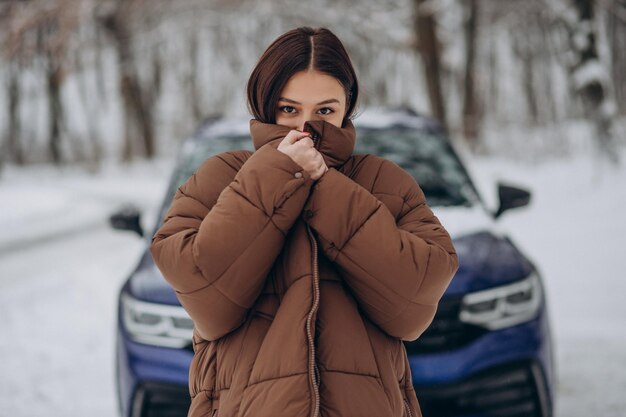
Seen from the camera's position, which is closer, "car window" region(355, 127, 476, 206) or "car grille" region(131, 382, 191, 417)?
"car grille" region(131, 382, 191, 417)

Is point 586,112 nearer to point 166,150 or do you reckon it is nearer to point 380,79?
point 380,79

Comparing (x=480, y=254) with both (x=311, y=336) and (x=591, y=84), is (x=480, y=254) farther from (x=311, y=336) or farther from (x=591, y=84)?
(x=591, y=84)

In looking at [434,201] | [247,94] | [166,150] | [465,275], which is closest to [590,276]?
[434,201]

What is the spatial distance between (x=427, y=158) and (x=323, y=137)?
6.82ft

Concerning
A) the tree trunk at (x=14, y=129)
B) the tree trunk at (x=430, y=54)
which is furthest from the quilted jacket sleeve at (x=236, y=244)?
the tree trunk at (x=14, y=129)

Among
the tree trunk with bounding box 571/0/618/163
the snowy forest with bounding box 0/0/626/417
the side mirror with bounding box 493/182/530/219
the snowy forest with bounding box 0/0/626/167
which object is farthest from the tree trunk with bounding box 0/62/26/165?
the side mirror with bounding box 493/182/530/219

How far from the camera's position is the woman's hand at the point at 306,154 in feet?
4.51

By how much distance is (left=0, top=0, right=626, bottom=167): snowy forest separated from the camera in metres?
12.7

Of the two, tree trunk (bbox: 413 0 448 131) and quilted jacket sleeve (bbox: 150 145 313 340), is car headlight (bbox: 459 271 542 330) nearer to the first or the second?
quilted jacket sleeve (bbox: 150 145 313 340)

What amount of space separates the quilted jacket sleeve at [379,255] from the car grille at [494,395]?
93 centimetres

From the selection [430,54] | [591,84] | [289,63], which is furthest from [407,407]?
[430,54]

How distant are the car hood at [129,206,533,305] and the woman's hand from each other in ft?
3.70

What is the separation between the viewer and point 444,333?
2295mm

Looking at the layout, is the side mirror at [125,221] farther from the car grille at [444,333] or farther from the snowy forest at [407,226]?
the car grille at [444,333]
